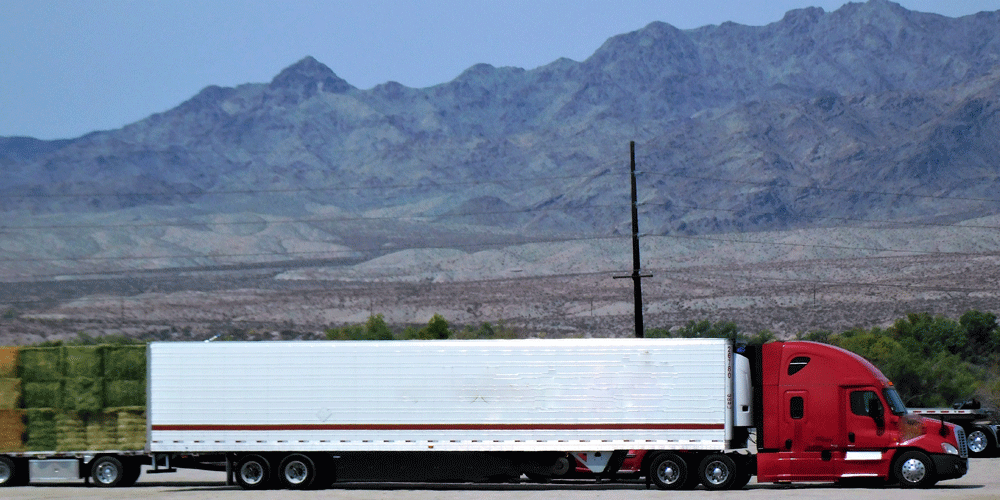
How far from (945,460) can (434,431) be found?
10.2 m

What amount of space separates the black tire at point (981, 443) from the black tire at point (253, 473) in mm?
20290

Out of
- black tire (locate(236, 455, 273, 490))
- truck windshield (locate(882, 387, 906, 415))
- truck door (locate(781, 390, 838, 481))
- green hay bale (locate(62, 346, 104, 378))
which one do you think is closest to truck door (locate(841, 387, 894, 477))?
truck windshield (locate(882, 387, 906, 415))

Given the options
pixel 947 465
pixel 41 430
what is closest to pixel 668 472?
pixel 947 465

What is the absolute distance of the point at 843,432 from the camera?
85.0 ft

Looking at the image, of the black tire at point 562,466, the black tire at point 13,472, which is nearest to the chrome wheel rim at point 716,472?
the black tire at point 562,466

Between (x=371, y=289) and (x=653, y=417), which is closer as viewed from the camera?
(x=653, y=417)

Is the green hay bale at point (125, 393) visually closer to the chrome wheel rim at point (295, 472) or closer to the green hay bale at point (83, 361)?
the green hay bale at point (83, 361)

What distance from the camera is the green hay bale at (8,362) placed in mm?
29328

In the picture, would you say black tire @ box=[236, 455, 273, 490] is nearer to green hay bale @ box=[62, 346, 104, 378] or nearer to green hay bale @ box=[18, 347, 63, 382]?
green hay bale @ box=[62, 346, 104, 378]

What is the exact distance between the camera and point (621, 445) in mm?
25938

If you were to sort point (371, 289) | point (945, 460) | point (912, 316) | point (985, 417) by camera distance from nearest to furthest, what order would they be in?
point (945, 460)
point (985, 417)
point (912, 316)
point (371, 289)

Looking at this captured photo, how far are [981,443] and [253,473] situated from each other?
68.1 ft

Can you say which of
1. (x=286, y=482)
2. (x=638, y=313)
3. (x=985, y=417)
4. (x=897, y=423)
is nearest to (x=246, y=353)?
(x=286, y=482)

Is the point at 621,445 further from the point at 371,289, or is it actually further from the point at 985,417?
the point at 371,289
